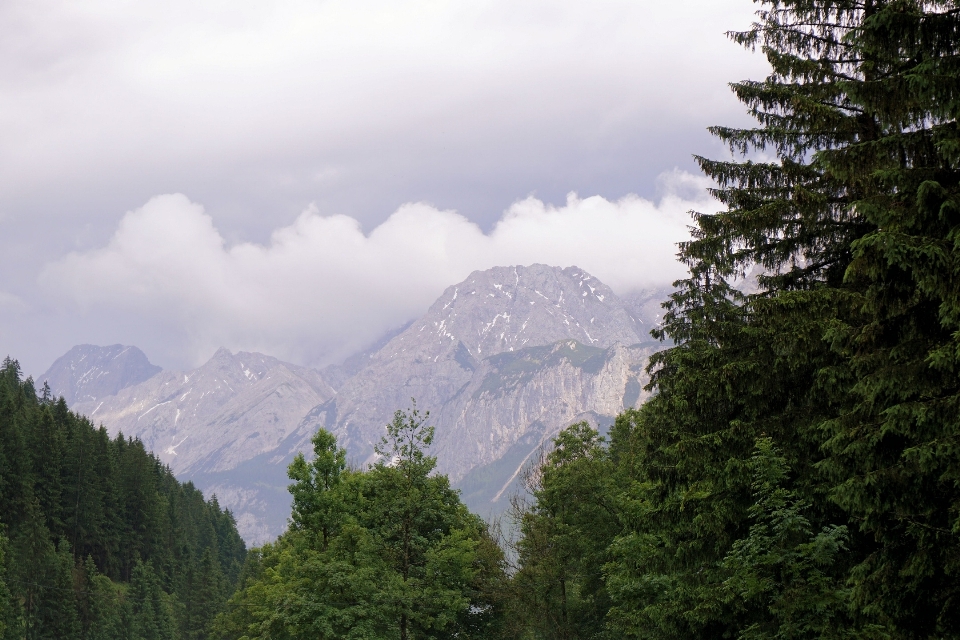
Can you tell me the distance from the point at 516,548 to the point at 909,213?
33335 mm

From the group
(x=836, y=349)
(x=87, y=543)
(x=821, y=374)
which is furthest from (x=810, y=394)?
(x=87, y=543)

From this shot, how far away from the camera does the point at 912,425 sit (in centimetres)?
1034

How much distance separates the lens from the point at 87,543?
10256 cm

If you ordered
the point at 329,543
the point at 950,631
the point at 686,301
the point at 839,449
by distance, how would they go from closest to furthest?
the point at 950,631 < the point at 839,449 < the point at 686,301 < the point at 329,543

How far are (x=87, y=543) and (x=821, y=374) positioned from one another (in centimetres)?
10747

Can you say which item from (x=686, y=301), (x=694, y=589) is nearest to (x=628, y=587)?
(x=694, y=589)

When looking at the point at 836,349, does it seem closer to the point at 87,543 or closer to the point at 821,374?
the point at 821,374

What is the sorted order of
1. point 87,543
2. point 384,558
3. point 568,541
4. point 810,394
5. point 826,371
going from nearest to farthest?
point 826,371 < point 810,394 < point 384,558 < point 568,541 < point 87,543

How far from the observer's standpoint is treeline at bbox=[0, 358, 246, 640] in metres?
76.6

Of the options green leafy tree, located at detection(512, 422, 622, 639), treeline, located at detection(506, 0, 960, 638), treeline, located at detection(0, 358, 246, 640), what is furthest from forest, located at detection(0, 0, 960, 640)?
treeline, located at detection(0, 358, 246, 640)

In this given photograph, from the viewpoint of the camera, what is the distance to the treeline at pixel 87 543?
251ft

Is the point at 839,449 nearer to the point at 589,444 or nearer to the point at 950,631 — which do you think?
the point at 950,631

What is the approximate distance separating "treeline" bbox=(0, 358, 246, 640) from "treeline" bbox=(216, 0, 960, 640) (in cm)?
5005

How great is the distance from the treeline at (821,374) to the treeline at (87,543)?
50048mm
